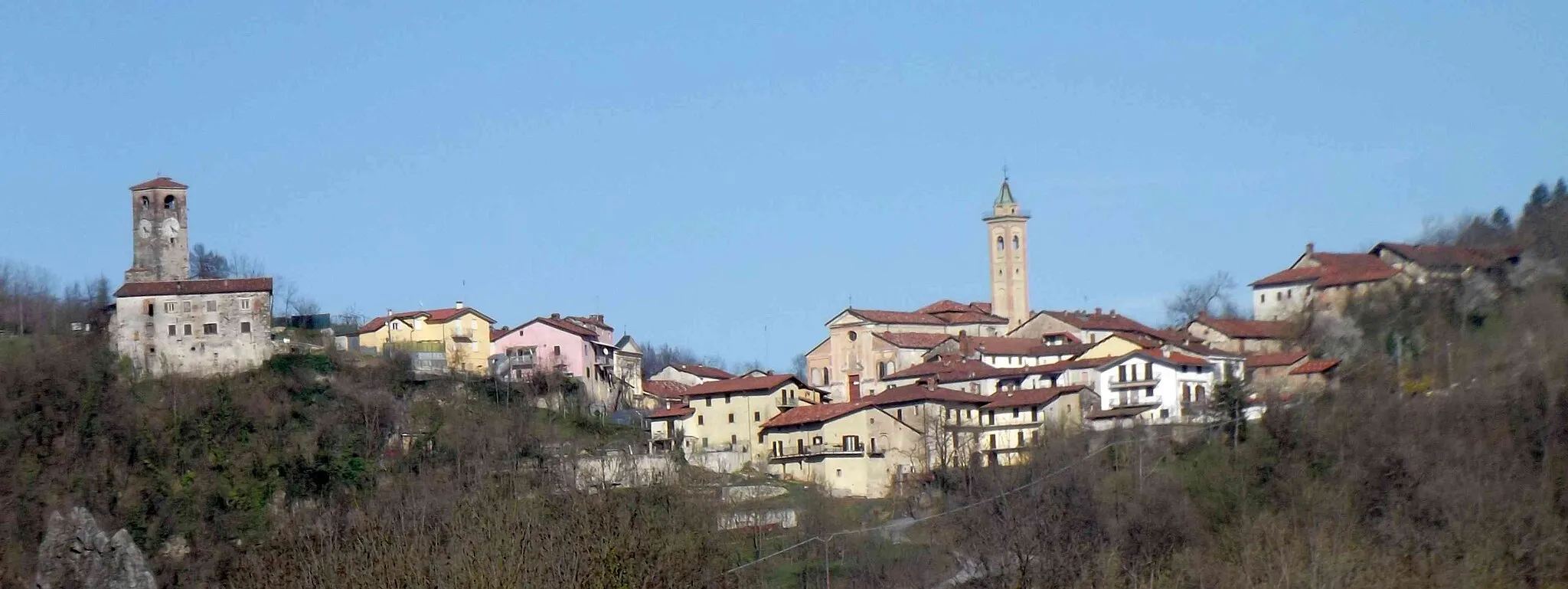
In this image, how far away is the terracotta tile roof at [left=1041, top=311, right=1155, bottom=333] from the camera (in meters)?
65.8

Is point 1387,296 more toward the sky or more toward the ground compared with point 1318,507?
more toward the sky

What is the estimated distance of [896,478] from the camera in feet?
182

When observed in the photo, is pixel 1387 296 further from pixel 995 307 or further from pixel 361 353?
pixel 361 353

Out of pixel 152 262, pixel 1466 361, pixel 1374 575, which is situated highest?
pixel 152 262

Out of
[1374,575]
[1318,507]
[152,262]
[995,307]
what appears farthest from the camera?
[995,307]

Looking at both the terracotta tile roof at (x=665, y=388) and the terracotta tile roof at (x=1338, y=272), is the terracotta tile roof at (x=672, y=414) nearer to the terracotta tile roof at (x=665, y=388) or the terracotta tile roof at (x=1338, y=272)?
the terracotta tile roof at (x=665, y=388)

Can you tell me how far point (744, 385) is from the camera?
60.3 metres

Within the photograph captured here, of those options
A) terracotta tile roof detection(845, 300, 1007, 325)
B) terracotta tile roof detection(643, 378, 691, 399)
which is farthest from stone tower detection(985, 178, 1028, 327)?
terracotta tile roof detection(643, 378, 691, 399)

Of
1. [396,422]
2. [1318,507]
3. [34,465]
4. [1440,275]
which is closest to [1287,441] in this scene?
[1318,507]

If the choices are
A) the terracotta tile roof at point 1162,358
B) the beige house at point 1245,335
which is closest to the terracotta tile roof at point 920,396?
the terracotta tile roof at point 1162,358

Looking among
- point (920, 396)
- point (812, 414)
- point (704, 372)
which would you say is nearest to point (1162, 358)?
point (920, 396)

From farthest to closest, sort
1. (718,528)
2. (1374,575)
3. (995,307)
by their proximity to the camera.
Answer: (995,307)
(718,528)
(1374,575)

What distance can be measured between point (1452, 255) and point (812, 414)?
22252mm

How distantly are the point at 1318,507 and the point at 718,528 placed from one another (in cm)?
1326
